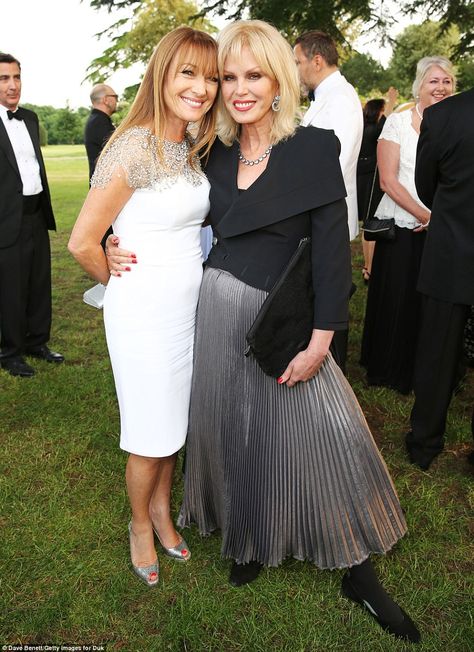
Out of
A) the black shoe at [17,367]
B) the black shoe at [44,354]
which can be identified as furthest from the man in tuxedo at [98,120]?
the black shoe at [17,367]

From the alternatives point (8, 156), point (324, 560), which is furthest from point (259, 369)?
point (8, 156)

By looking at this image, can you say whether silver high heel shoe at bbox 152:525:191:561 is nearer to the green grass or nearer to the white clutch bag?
the green grass

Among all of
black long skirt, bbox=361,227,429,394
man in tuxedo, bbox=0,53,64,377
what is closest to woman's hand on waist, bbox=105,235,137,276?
black long skirt, bbox=361,227,429,394

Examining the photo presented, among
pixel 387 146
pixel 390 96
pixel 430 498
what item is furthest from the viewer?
pixel 390 96

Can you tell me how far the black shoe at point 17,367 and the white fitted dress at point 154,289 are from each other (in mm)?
2540

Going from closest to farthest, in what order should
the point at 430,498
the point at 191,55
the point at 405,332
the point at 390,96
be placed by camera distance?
the point at 191,55 < the point at 430,498 < the point at 405,332 < the point at 390,96

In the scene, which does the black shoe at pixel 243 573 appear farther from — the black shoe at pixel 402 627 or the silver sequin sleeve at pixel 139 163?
the silver sequin sleeve at pixel 139 163

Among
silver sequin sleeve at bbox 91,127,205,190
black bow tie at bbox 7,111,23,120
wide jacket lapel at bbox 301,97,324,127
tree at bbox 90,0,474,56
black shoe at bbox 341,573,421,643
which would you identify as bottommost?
black shoe at bbox 341,573,421,643

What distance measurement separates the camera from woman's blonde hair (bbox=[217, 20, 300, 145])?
217 centimetres

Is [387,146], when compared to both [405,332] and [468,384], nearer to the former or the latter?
[405,332]

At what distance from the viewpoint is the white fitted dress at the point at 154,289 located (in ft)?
7.40

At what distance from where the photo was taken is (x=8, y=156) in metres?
4.66

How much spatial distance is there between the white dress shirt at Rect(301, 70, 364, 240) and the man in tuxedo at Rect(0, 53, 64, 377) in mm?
2284

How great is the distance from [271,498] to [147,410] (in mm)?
602
